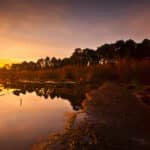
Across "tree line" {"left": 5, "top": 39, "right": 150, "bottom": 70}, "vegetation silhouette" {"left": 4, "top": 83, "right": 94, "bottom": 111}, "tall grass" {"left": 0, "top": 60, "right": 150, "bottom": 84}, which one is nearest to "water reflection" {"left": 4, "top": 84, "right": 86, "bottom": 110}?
"vegetation silhouette" {"left": 4, "top": 83, "right": 94, "bottom": 111}

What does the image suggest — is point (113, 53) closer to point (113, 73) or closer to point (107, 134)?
point (113, 73)

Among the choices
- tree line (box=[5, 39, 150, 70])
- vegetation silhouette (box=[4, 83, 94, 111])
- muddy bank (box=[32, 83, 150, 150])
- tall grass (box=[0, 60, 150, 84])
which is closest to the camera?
muddy bank (box=[32, 83, 150, 150])

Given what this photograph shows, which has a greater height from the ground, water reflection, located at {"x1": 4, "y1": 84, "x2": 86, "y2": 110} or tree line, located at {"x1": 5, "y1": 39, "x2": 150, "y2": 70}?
tree line, located at {"x1": 5, "y1": 39, "x2": 150, "y2": 70}

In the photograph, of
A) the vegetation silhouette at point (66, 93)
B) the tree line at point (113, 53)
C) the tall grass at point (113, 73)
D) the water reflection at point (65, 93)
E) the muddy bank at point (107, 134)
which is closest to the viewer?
the muddy bank at point (107, 134)

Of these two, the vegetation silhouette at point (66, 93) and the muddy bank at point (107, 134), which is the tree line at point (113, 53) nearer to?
the vegetation silhouette at point (66, 93)

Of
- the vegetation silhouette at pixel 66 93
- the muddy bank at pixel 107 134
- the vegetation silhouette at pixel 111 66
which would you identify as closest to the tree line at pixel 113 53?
the vegetation silhouette at pixel 111 66

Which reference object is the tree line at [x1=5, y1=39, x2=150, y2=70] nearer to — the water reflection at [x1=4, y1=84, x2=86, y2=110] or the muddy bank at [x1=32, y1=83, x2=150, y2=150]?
the water reflection at [x1=4, y1=84, x2=86, y2=110]

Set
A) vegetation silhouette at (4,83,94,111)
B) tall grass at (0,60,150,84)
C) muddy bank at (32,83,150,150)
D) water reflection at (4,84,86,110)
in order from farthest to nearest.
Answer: tall grass at (0,60,150,84) < water reflection at (4,84,86,110) < vegetation silhouette at (4,83,94,111) < muddy bank at (32,83,150,150)

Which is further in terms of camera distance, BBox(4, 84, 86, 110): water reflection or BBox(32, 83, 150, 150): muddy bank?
BBox(4, 84, 86, 110): water reflection

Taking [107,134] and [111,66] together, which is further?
[111,66]

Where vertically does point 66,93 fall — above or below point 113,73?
below

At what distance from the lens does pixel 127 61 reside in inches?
2376

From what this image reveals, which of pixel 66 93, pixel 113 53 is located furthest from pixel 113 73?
Answer: pixel 113 53

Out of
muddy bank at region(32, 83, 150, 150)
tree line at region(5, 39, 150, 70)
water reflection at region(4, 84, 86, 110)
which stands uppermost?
tree line at region(5, 39, 150, 70)
